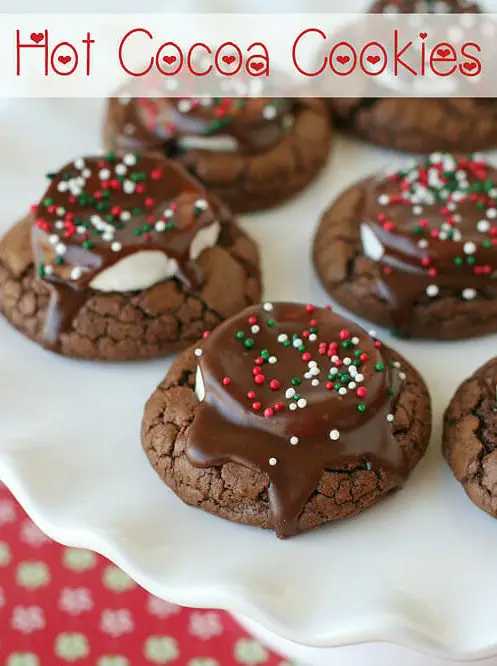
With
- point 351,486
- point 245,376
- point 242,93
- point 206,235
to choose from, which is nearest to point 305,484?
point 351,486

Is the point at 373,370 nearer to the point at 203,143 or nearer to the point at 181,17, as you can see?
the point at 203,143

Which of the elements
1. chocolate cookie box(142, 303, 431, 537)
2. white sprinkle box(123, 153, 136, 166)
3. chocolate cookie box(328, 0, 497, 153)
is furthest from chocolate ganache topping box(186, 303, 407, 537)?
chocolate cookie box(328, 0, 497, 153)

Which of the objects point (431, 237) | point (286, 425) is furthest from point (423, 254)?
point (286, 425)

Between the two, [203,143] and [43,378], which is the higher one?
[203,143]

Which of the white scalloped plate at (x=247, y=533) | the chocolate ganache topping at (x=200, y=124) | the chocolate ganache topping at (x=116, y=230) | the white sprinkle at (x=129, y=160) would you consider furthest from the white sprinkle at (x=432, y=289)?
the white sprinkle at (x=129, y=160)

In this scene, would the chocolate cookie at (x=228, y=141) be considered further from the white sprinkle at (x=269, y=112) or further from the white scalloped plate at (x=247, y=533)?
the white scalloped plate at (x=247, y=533)

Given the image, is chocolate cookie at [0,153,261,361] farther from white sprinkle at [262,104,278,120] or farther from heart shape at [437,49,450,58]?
heart shape at [437,49,450,58]
